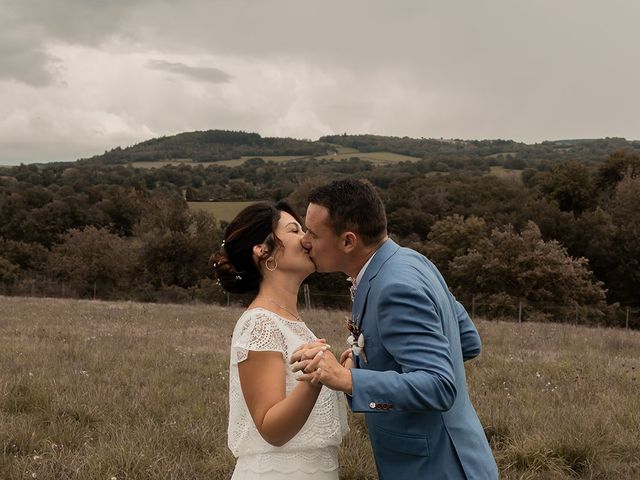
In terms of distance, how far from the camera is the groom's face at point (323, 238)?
2400mm

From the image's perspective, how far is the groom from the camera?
2014mm

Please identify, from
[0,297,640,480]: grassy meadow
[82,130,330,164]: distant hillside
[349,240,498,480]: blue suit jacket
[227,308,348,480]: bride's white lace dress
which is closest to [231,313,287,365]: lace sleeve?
[227,308,348,480]: bride's white lace dress

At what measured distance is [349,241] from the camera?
7.88 ft

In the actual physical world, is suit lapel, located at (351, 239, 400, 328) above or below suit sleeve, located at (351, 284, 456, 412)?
above

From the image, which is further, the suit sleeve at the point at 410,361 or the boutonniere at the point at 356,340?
the boutonniere at the point at 356,340

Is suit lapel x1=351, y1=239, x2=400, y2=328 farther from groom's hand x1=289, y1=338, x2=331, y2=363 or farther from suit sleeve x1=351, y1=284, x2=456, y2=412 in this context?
groom's hand x1=289, y1=338, x2=331, y2=363

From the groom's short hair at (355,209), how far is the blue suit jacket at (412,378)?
0.09 m

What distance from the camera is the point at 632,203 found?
5206cm

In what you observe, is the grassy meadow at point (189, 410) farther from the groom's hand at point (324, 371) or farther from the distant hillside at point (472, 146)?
the distant hillside at point (472, 146)

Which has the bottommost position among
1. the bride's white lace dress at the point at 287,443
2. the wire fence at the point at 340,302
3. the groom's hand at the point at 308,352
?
the wire fence at the point at 340,302

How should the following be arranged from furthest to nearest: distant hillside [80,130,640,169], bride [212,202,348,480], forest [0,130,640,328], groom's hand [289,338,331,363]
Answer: distant hillside [80,130,640,169] < forest [0,130,640,328] < bride [212,202,348,480] < groom's hand [289,338,331,363]

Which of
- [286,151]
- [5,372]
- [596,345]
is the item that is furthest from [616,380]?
[286,151]

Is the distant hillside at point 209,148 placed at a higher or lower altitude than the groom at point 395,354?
higher

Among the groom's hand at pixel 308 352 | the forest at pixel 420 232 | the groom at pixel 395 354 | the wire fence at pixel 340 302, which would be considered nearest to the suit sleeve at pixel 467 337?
the groom at pixel 395 354
